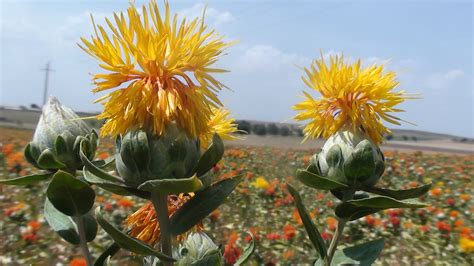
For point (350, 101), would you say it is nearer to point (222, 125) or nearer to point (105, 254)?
point (222, 125)

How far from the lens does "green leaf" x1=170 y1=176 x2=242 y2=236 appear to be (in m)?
1.32

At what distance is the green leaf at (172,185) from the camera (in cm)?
113

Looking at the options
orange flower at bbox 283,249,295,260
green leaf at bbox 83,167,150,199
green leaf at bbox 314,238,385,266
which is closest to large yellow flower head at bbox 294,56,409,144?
green leaf at bbox 314,238,385,266

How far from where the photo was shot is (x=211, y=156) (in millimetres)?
1282

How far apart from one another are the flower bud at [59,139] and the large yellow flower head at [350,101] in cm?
84

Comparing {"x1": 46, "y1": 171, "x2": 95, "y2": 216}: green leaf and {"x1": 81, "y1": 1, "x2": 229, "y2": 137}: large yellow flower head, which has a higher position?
{"x1": 81, "y1": 1, "x2": 229, "y2": 137}: large yellow flower head

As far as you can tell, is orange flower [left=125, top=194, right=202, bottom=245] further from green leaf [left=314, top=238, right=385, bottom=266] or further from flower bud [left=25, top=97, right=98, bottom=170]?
green leaf [left=314, top=238, right=385, bottom=266]

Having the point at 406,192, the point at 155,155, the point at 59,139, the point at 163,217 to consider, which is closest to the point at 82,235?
the point at 59,139

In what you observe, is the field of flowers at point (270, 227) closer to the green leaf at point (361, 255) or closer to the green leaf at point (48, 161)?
the green leaf at point (361, 255)

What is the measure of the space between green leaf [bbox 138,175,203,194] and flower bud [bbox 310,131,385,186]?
25.8 inches

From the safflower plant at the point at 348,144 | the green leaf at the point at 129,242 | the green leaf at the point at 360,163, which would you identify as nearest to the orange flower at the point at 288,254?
the safflower plant at the point at 348,144

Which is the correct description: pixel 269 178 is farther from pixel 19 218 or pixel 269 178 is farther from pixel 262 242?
pixel 19 218

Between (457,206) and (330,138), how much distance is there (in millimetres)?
5304

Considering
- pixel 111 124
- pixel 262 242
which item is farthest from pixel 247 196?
pixel 111 124
